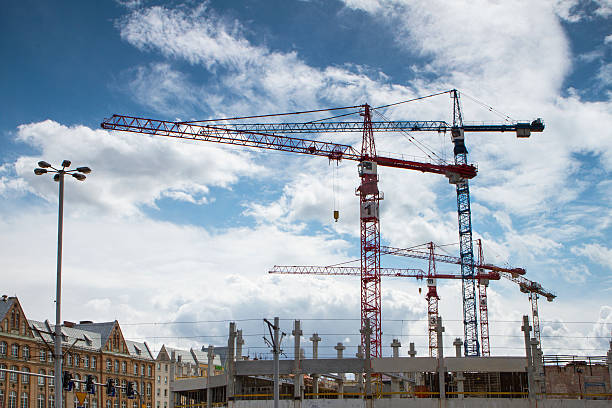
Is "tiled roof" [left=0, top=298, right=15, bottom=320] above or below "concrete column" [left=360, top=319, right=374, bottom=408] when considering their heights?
above

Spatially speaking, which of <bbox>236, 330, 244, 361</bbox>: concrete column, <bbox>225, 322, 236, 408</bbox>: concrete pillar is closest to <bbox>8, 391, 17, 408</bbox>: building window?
<bbox>236, 330, 244, 361</bbox>: concrete column

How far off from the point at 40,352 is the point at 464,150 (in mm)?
74035

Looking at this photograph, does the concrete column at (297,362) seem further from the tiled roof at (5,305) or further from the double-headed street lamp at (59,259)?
the tiled roof at (5,305)

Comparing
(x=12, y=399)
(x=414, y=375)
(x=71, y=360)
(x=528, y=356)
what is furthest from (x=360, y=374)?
(x=71, y=360)

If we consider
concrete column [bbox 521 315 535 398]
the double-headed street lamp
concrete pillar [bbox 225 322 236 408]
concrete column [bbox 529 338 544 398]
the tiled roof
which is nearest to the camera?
the double-headed street lamp

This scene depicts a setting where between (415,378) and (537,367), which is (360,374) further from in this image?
(537,367)

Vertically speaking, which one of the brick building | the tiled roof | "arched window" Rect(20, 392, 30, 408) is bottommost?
"arched window" Rect(20, 392, 30, 408)

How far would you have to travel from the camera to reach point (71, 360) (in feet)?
365

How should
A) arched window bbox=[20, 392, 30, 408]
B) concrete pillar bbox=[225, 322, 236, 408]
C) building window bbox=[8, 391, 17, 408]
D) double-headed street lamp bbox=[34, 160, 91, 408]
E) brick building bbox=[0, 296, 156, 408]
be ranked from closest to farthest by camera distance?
1. double-headed street lamp bbox=[34, 160, 91, 408]
2. concrete pillar bbox=[225, 322, 236, 408]
3. building window bbox=[8, 391, 17, 408]
4. brick building bbox=[0, 296, 156, 408]
5. arched window bbox=[20, 392, 30, 408]

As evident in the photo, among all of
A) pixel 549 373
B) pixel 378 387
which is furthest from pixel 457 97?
pixel 378 387

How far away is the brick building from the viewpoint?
97.7 meters

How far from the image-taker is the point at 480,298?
137375 millimetres

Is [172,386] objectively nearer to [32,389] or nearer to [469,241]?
[32,389]

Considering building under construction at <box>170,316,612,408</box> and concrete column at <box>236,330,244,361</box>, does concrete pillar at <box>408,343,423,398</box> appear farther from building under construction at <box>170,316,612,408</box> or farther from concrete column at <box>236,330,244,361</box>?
concrete column at <box>236,330,244,361</box>
